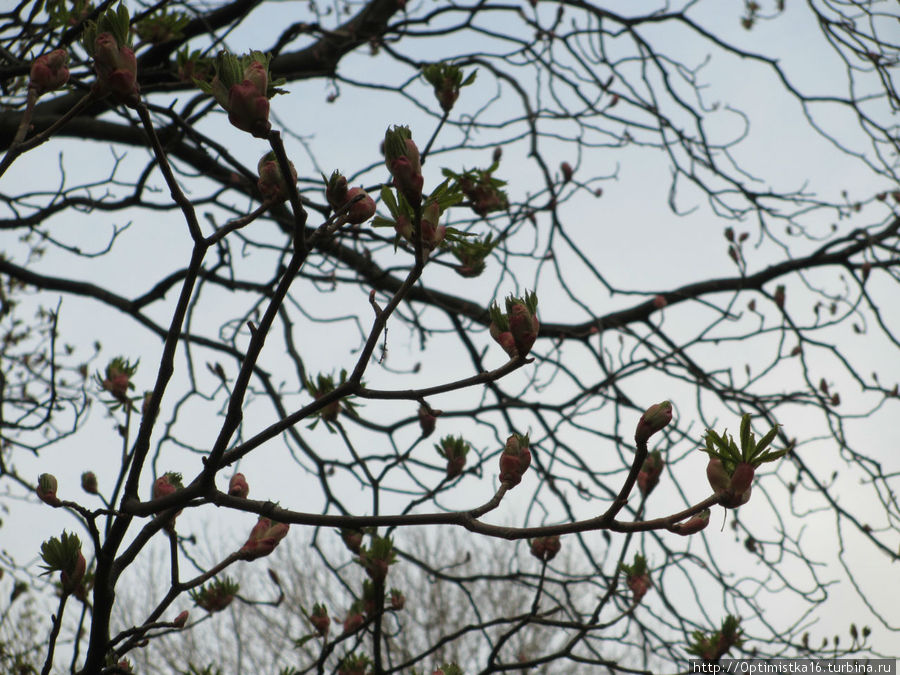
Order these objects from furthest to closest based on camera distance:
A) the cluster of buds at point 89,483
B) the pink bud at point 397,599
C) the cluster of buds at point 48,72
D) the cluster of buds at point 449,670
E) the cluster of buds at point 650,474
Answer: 1. the pink bud at point 397,599
2. the cluster of buds at point 650,474
3. the cluster of buds at point 89,483
4. the cluster of buds at point 449,670
5. the cluster of buds at point 48,72

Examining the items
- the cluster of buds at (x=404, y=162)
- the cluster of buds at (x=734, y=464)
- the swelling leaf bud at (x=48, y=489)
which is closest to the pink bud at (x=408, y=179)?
the cluster of buds at (x=404, y=162)

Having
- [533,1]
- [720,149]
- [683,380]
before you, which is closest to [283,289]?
[683,380]

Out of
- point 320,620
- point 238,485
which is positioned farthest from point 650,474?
point 238,485

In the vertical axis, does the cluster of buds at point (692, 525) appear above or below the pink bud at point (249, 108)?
below

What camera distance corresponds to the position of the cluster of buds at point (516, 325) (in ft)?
2.72

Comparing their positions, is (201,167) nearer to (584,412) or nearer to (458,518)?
(584,412)

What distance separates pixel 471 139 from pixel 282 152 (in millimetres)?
2590

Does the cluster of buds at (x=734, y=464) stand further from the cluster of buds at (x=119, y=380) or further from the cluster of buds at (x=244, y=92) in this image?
the cluster of buds at (x=119, y=380)

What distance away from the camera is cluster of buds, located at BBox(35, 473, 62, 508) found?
959mm

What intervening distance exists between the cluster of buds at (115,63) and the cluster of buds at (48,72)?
20 centimetres

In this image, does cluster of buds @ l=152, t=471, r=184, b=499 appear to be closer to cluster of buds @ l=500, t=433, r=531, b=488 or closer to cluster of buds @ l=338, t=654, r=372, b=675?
cluster of buds @ l=500, t=433, r=531, b=488

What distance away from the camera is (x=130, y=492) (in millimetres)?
830

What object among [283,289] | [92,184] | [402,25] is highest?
[402,25]

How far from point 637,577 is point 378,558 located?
0.60 m
